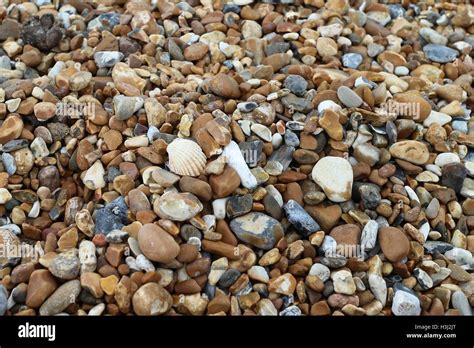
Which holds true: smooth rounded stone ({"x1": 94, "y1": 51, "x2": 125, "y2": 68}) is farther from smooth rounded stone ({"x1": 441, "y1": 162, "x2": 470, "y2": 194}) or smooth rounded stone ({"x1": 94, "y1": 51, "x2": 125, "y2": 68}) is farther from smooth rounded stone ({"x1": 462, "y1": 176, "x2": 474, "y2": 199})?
smooth rounded stone ({"x1": 462, "y1": 176, "x2": 474, "y2": 199})

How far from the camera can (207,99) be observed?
3012 millimetres

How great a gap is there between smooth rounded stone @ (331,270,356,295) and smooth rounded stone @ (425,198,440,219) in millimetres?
594

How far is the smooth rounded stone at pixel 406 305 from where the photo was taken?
2.38 metres

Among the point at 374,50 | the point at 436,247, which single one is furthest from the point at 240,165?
the point at 374,50

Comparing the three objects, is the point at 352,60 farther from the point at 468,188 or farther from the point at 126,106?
the point at 126,106

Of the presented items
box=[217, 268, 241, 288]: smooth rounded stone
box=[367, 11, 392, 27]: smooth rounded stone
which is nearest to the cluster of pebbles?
box=[217, 268, 241, 288]: smooth rounded stone

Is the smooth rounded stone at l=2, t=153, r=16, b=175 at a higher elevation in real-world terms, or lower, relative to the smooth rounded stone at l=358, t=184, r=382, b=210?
lower

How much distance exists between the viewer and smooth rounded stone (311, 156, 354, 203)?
2.69 meters

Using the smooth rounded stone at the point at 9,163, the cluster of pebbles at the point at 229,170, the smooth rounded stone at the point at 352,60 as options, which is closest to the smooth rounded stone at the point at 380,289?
the cluster of pebbles at the point at 229,170

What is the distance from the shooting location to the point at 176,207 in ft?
8.05

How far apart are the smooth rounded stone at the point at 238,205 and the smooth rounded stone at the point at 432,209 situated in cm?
88

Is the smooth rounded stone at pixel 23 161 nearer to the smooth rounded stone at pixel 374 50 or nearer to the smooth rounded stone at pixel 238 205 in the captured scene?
the smooth rounded stone at pixel 238 205

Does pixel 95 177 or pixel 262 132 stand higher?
pixel 262 132

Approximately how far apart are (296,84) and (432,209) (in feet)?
3.10
